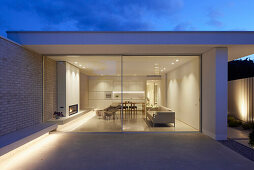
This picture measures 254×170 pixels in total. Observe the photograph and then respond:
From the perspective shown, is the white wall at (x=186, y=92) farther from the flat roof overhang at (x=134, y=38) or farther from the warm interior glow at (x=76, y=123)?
the warm interior glow at (x=76, y=123)

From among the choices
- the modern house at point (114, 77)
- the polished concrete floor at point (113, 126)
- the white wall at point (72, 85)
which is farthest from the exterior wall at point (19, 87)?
the polished concrete floor at point (113, 126)

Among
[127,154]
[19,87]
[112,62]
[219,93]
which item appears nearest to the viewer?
[127,154]

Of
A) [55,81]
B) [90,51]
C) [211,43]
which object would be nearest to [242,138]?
[211,43]

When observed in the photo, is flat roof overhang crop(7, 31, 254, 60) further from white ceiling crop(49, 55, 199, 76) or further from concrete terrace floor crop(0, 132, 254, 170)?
concrete terrace floor crop(0, 132, 254, 170)

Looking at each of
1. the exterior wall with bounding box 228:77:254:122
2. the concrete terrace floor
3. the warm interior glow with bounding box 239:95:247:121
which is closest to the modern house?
the concrete terrace floor

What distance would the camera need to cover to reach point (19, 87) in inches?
183

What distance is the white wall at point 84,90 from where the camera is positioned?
6.33m

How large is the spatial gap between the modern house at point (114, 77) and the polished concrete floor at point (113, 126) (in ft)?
0.12

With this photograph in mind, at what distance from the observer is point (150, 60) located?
638cm

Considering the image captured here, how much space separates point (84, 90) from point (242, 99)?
22.8 ft

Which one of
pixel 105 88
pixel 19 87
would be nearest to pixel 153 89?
pixel 105 88

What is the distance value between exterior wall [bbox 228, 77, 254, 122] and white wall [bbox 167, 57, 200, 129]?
2492mm

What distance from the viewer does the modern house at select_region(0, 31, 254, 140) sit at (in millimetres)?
4648

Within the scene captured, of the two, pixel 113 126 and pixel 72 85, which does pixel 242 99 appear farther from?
pixel 72 85
